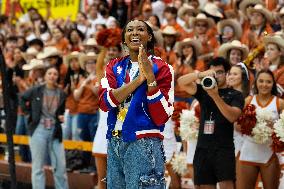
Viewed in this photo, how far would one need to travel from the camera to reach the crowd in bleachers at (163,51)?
1012 cm

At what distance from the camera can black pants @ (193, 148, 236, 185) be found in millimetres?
8781

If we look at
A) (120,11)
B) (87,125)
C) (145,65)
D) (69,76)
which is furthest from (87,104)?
(145,65)

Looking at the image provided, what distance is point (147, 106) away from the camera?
21.6 feet

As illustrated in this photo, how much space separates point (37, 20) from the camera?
17969mm

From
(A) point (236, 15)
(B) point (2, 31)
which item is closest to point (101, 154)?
(A) point (236, 15)

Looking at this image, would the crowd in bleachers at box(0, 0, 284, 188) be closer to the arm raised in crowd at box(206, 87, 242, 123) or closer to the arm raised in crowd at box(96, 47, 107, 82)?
the arm raised in crowd at box(96, 47, 107, 82)

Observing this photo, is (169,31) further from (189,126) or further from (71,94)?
(189,126)

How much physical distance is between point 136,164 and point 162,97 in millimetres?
565

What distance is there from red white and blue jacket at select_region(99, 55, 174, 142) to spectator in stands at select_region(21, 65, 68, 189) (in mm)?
4873

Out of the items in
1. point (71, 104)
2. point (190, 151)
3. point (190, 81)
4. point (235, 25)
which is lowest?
point (190, 151)

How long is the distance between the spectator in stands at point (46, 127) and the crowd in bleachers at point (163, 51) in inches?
15.1

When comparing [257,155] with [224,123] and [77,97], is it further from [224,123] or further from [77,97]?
[77,97]

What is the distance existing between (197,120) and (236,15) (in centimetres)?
449

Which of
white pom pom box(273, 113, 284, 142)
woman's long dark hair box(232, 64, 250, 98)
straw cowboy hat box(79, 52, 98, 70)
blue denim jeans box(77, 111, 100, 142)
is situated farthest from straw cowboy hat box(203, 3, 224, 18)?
white pom pom box(273, 113, 284, 142)
